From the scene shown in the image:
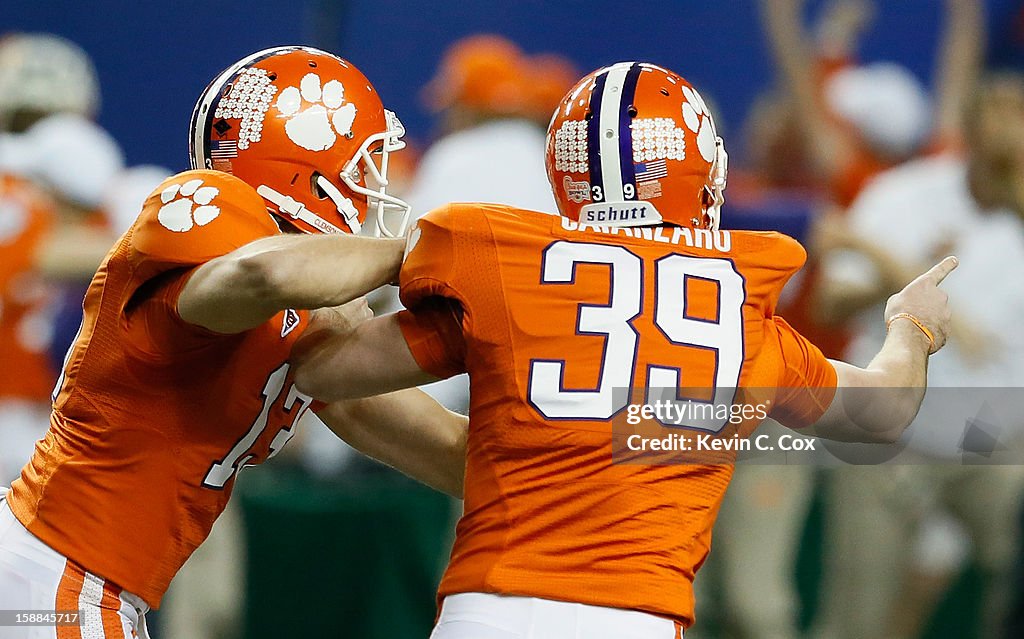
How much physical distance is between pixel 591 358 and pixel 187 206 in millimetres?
687

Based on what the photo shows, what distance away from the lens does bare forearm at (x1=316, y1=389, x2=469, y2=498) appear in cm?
273

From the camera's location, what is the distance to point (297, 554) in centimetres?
525

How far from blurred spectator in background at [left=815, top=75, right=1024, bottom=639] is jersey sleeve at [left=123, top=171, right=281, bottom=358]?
3117 mm

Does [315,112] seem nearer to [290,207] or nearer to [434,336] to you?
[290,207]

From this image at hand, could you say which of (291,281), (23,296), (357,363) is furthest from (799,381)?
(23,296)

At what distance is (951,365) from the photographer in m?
4.95

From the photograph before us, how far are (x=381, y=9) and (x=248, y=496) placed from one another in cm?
230

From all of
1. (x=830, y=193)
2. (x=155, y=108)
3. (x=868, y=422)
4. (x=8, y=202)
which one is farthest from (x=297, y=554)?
(x=868, y=422)

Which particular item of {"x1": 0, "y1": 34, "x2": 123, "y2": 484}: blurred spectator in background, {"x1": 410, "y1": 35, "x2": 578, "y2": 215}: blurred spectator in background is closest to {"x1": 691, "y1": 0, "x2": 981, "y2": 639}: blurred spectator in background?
{"x1": 410, "y1": 35, "x2": 578, "y2": 215}: blurred spectator in background

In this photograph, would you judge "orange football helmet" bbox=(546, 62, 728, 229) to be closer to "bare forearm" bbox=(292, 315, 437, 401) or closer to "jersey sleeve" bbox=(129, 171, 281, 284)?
"bare forearm" bbox=(292, 315, 437, 401)

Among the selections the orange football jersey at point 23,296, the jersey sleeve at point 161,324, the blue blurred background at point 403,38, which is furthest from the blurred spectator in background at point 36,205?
the jersey sleeve at point 161,324

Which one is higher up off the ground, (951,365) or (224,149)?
(224,149)

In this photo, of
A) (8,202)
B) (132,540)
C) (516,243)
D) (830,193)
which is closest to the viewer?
(516,243)

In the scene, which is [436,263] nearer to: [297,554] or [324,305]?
[324,305]
